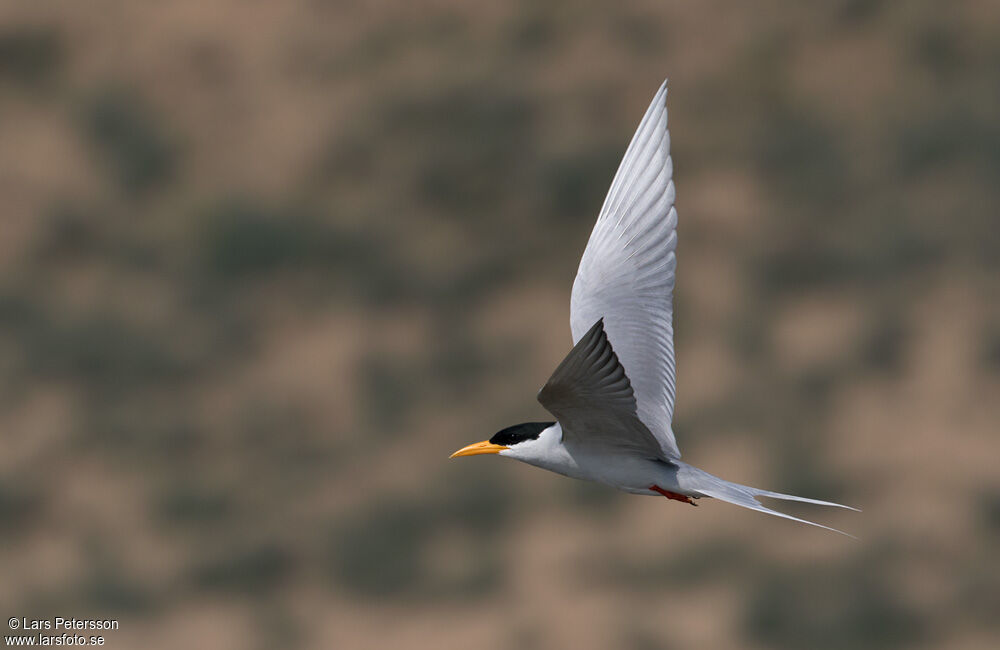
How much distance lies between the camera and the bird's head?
22.8ft

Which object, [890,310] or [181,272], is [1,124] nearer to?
[181,272]

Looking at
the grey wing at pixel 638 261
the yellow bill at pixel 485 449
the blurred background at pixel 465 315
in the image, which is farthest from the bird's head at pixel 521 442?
the blurred background at pixel 465 315

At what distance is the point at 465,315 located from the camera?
1953cm

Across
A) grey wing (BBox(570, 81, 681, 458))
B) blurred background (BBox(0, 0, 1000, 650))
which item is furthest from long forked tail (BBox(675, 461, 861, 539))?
blurred background (BBox(0, 0, 1000, 650))

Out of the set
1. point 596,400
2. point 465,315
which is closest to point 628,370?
point 596,400

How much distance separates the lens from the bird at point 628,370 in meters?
6.36

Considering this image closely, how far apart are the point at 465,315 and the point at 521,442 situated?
493 inches

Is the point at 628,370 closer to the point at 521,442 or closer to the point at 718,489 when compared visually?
the point at 521,442

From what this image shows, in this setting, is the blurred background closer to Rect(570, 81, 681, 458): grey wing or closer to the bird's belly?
Rect(570, 81, 681, 458): grey wing

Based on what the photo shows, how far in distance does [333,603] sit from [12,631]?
11.0 feet

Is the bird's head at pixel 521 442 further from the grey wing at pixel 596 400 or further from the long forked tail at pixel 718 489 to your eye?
the long forked tail at pixel 718 489

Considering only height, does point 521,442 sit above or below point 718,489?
above

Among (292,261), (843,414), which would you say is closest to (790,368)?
(843,414)

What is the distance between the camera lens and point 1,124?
67.6ft
